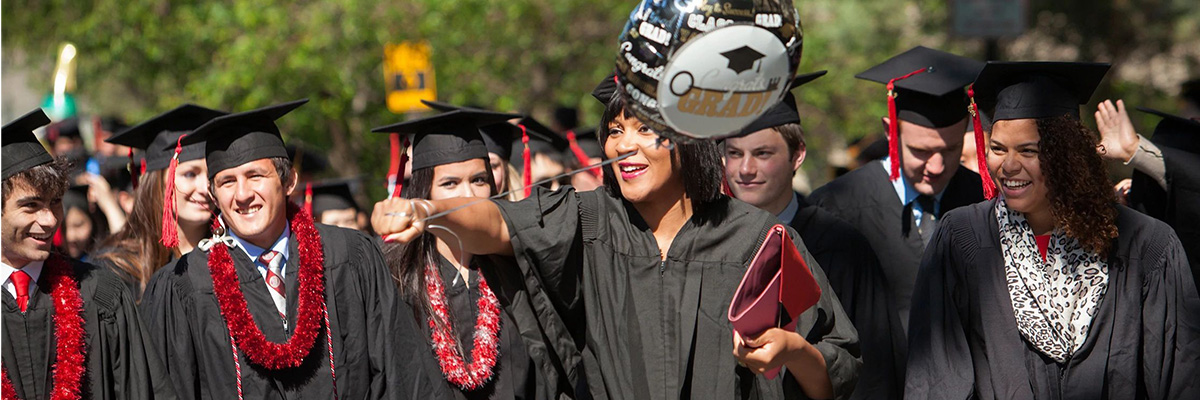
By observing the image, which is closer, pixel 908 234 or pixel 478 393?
pixel 478 393

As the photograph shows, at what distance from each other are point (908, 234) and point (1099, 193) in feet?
5.10

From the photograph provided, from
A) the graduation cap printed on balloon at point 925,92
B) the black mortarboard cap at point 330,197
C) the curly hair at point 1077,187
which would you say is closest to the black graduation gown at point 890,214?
the graduation cap printed on balloon at point 925,92

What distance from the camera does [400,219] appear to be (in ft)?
9.51

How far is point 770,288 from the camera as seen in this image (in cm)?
301

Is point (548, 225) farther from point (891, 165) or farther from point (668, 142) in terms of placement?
point (891, 165)

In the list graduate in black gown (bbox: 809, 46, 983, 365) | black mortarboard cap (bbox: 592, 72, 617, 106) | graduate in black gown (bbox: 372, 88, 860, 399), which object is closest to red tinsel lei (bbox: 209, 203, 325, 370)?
graduate in black gown (bbox: 372, 88, 860, 399)

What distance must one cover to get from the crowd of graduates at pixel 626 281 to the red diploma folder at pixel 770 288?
5 cm

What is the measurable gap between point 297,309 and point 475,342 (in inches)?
23.6

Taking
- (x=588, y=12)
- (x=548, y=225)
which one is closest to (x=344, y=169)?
(x=588, y=12)

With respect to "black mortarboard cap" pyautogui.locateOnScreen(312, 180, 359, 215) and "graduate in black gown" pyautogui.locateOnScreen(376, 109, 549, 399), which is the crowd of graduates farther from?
"black mortarboard cap" pyautogui.locateOnScreen(312, 180, 359, 215)

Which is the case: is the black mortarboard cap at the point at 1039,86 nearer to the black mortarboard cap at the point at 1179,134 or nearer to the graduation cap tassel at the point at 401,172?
the black mortarboard cap at the point at 1179,134

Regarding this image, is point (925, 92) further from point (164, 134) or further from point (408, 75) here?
point (408, 75)

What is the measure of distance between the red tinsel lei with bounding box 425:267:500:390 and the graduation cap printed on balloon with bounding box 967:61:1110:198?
1.74 m

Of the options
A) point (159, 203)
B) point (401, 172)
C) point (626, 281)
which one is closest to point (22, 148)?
point (401, 172)
